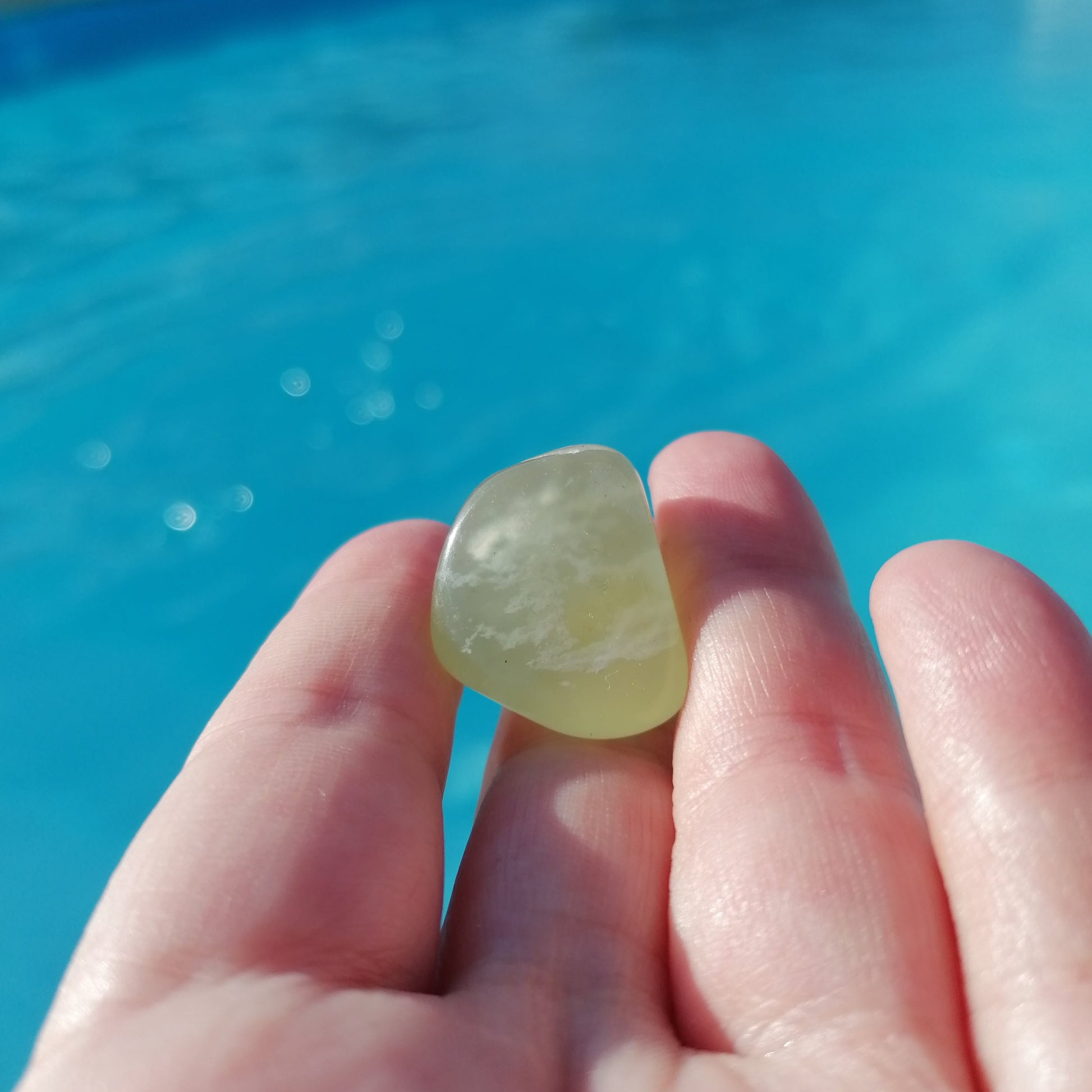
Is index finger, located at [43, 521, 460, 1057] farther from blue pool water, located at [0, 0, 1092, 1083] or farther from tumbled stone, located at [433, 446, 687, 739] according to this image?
Result: blue pool water, located at [0, 0, 1092, 1083]

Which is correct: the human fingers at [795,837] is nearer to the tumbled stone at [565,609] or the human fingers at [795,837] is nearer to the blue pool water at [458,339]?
the tumbled stone at [565,609]

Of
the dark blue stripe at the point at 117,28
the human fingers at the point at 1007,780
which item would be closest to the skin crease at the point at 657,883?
the human fingers at the point at 1007,780

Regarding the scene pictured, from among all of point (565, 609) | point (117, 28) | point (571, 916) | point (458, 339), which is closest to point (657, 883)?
point (571, 916)

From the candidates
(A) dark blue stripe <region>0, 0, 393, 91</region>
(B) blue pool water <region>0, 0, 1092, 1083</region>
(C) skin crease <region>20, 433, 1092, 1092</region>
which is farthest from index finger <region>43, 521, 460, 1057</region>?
(A) dark blue stripe <region>0, 0, 393, 91</region>

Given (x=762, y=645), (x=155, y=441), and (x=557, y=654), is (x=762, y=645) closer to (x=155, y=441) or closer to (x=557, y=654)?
(x=557, y=654)

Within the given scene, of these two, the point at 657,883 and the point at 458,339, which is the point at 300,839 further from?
the point at 458,339

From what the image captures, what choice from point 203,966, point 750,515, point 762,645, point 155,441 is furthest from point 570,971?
point 155,441

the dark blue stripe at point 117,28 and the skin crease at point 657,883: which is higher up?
the dark blue stripe at point 117,28
